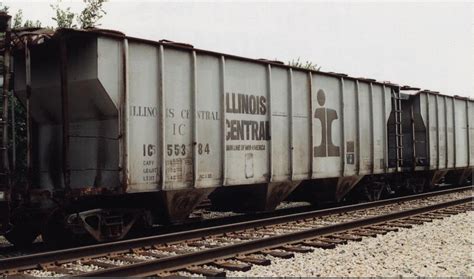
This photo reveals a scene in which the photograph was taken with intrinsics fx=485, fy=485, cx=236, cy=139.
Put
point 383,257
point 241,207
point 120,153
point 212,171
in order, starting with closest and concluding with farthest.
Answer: point 383,257, point 120,153, point 212,171, point 241,207

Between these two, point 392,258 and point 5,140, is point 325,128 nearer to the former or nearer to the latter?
point 392,258

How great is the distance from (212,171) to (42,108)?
11.0ft

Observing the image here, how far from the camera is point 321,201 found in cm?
1291

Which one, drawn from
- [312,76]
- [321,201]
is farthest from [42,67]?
[321,201]

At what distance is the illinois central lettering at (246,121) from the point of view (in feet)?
32.0

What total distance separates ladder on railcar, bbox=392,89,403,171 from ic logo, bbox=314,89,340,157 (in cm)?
332

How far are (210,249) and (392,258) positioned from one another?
2.57 meters

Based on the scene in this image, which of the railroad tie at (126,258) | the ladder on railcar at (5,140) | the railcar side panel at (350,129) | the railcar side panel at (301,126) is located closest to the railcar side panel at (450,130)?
the railcar side panel at (350,129)

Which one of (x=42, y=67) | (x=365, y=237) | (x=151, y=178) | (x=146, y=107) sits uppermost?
(x=42, y=67)

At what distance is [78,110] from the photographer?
27.2ft

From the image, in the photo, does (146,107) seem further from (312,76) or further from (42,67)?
(312,76)

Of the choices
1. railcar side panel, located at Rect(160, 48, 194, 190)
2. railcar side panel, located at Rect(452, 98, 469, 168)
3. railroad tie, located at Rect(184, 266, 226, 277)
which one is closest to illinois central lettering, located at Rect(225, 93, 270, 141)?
railcar side panel, located at Rect(160, 48, 194, 190)

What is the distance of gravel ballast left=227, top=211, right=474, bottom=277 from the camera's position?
6.09 meters

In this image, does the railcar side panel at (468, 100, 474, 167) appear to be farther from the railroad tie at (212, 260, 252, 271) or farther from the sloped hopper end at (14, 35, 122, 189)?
the sloped hopper end at (14, 35, 122, 189)
